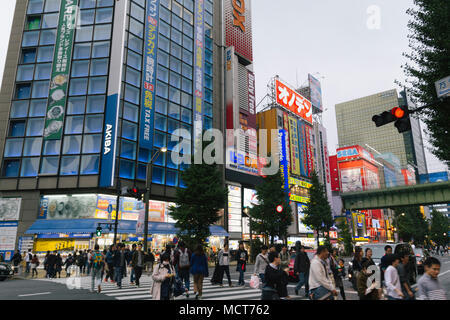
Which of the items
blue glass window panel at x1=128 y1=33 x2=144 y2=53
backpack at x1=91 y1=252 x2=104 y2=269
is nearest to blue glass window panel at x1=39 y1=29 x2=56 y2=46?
blue glass window panel at x1=128 y1=33 x2=144 y2=53

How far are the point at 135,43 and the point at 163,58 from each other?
14.4 ft

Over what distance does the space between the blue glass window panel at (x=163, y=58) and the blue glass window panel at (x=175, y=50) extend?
133cm

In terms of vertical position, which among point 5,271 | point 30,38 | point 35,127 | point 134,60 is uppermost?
point 30,38

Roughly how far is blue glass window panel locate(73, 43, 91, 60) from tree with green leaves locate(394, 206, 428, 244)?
86.7 m

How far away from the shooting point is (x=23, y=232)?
29703mm

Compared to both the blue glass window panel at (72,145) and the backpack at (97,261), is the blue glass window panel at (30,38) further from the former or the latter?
the backpack at (97,261)

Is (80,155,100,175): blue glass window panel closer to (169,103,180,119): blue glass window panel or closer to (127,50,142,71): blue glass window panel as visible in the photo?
(169,103,180,119): blue glass window panel

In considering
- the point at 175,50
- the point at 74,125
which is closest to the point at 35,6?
the point at 74,125

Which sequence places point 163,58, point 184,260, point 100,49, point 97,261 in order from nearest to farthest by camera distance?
1. point 184,260
2. point 97,261
3. point 100,49
4. point 163,58

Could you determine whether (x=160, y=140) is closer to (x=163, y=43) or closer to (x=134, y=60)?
(x=134, y=60)

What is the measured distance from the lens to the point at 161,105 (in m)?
39.2

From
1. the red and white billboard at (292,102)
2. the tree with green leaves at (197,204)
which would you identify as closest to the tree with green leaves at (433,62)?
the tree with green leaves at (197,204)
